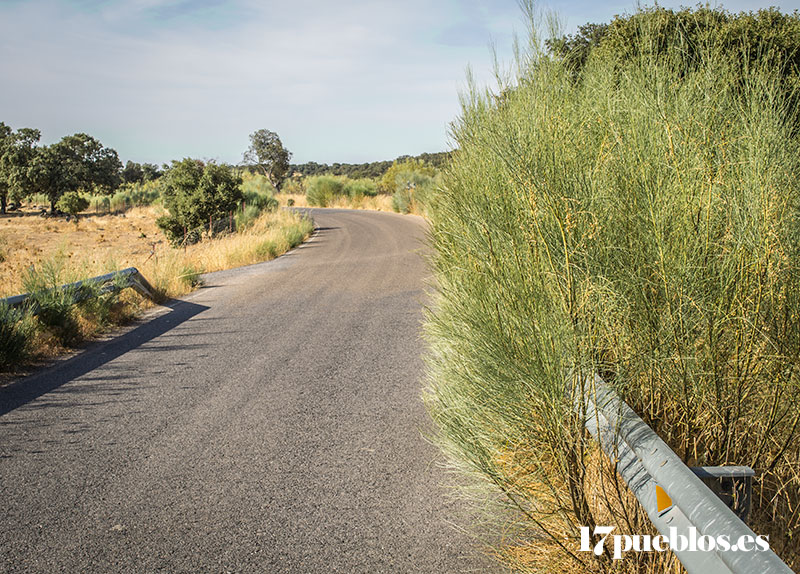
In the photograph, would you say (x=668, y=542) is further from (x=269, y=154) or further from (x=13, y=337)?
(x=269, y=154)

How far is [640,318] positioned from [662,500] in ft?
3.08

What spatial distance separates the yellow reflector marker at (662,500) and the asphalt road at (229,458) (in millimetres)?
1192

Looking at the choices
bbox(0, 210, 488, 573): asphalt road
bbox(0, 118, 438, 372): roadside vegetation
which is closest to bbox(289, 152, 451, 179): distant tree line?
bbox(0, 118, 438, 372): roadside vegetation

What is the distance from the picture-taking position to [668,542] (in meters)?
1.98

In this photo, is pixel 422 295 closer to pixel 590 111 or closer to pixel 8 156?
pixel 590 111

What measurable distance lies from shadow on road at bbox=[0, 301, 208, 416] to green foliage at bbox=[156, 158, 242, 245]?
45.7 ft

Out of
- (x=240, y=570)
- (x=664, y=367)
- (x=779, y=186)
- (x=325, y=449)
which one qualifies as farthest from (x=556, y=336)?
(x=325, y=449)

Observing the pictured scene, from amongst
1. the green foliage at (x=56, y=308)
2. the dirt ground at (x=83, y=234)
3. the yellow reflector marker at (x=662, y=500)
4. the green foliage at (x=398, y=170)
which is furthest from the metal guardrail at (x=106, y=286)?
the green foliage at (x=398, y=170)

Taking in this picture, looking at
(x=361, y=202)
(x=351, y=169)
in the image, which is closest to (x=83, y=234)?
(x=361, y=202)

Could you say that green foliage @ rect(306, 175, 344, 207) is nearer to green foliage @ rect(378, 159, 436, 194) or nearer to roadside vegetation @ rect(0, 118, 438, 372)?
roadside vegetation @ rect(0, 118, 438, 372)

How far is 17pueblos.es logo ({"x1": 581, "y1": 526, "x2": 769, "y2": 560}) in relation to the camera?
163cm

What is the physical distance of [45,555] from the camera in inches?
125

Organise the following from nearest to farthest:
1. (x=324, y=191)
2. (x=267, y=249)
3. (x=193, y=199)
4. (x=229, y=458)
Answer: (x=229, y=458)
(x=267, y=249)
(x=193, y=199)
(x=324, y=191)

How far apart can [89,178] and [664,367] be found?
51601mm
